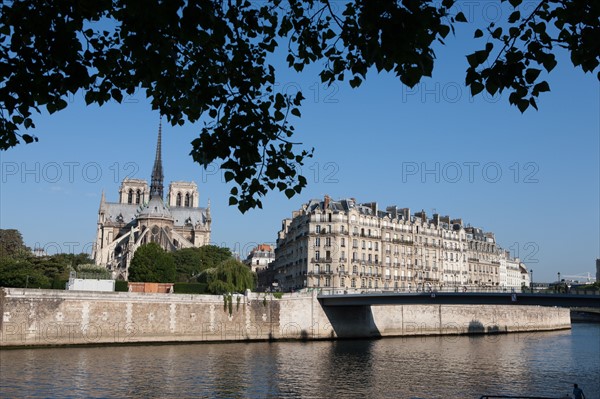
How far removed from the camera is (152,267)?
70750 millimetres

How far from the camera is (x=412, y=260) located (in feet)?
304

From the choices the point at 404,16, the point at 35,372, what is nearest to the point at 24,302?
the point at 35,372

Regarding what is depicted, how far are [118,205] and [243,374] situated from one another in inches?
4658

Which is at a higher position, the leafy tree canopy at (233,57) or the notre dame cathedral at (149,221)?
the notre dame cathedral at (149,221)

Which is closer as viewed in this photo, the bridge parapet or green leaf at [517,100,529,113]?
green leaf at [517,100,529,113]

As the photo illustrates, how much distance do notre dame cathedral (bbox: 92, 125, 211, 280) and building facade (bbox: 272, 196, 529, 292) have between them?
24.2 metres

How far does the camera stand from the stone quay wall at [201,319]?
4578cm

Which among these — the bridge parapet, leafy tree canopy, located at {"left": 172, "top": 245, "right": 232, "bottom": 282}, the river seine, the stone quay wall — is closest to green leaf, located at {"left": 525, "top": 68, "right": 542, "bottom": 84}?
the river seine

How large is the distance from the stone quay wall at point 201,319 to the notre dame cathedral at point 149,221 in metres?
49.4

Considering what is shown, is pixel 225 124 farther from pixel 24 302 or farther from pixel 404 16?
pixel 24 302

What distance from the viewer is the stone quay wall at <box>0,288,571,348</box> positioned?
45.8 m

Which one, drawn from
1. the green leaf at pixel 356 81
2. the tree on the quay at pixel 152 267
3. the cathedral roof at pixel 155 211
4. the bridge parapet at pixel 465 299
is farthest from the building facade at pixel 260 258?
the green leaf at pixel 356 81

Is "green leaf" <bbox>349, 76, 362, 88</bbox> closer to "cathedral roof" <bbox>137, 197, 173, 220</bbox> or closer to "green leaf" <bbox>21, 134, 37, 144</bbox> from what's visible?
"green leaf" <bbox>21, 134, 37, 144</bbox>

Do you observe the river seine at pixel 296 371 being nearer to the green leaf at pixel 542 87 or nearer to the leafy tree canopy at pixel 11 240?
the green leaf at pixel 542 87
